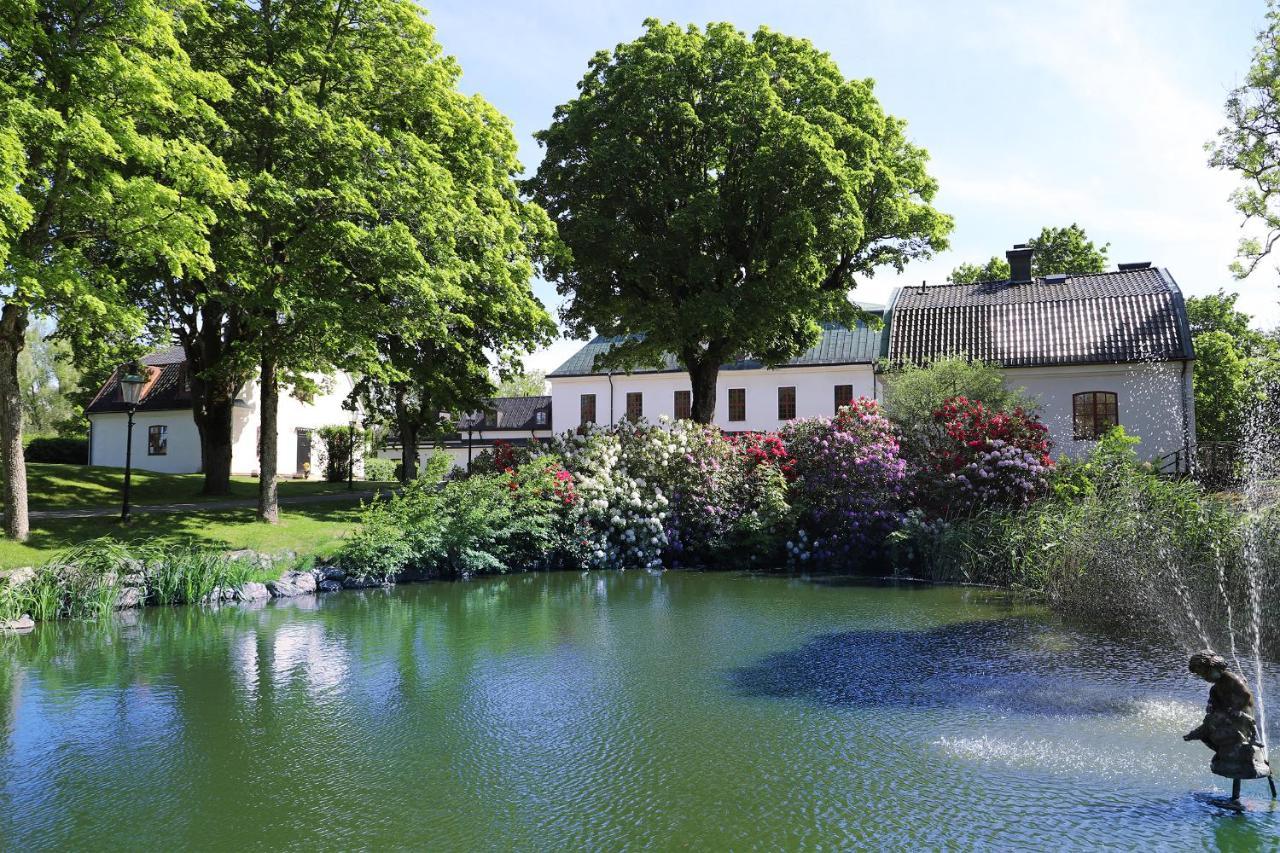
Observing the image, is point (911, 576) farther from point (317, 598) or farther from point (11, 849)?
point (11, 849)

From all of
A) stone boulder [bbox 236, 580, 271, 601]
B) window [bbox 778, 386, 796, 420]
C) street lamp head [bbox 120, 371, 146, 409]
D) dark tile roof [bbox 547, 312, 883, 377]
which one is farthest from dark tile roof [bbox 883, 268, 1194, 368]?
street lamp head [bbox 120, 371, 146, 409]

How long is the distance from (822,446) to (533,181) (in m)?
12.7

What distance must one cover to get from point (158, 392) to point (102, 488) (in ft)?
62.4

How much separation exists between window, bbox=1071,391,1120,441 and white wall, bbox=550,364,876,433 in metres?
12.5

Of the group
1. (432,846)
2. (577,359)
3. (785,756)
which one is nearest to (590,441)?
(785,756)

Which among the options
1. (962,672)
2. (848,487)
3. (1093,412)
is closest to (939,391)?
(848,487)

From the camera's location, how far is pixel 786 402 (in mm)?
43312

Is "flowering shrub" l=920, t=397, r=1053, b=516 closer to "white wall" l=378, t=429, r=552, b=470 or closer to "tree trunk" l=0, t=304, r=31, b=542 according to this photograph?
"tree trunk" l=0, t=304, r=31, b=542

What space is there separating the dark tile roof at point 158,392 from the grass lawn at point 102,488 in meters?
11.7

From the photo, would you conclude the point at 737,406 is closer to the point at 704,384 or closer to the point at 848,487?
the point at 704,384

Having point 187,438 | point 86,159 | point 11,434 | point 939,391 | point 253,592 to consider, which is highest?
point 86,159

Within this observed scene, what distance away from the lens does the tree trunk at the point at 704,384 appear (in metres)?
25.5

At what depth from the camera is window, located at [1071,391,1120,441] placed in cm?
2920

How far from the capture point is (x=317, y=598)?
1449cm
